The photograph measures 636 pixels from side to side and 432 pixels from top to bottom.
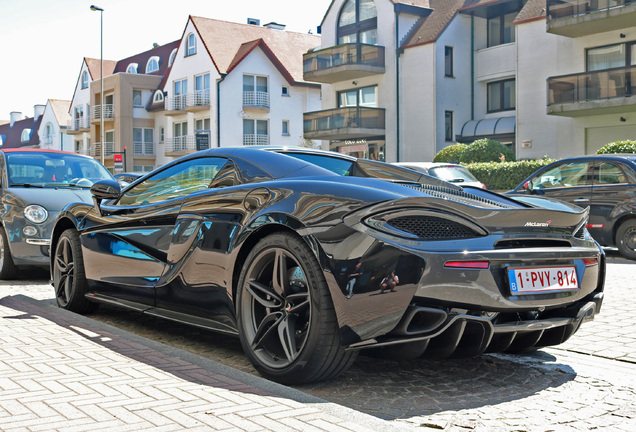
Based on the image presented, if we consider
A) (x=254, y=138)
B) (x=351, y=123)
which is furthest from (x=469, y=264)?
(x=254, y=138)

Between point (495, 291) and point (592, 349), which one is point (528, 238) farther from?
point (592, 349)

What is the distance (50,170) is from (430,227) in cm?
760

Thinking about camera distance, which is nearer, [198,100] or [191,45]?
[198,100]

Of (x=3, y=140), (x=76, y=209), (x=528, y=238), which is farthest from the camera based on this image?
(x=3, y=140)

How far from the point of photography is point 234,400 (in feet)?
12.1

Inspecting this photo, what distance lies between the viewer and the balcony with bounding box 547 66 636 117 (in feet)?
81.9

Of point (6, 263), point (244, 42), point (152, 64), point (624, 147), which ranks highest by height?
point (152, 64)

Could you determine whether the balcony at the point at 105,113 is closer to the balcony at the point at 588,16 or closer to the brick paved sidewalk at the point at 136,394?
the balcony at the point at 588,16

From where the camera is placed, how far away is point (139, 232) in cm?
560

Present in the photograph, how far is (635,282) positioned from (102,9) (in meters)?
40.8

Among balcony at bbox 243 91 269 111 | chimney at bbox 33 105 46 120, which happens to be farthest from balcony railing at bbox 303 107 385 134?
chimney at bbox 33 105 46 120

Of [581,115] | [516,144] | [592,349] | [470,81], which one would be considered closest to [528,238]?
[592,349]

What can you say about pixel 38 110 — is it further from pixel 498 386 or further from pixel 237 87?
pixel 498 386

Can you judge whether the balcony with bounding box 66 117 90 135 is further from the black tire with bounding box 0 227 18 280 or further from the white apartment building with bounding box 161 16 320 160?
the black tire with bounding box 0 227 18 280
